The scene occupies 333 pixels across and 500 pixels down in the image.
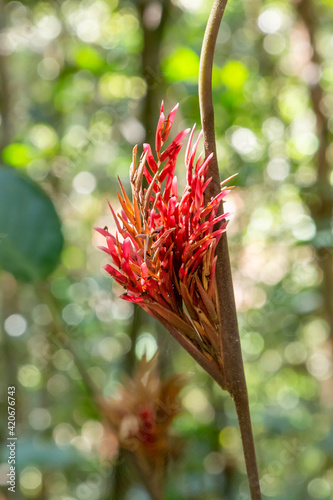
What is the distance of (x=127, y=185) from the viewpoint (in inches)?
37.9

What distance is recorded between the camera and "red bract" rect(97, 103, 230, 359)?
0.29 m

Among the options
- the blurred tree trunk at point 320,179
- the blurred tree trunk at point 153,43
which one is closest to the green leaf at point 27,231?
the blurred tree trunk at point 153,43

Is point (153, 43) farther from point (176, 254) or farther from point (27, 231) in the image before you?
point (176, 254)

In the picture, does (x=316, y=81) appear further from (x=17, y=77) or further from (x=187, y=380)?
(x=17, y=77)

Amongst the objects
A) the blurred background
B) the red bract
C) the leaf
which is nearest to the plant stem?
the red bract

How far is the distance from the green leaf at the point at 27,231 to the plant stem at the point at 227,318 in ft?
1.20

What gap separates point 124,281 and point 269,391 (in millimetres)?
2127

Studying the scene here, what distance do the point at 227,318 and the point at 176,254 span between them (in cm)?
5

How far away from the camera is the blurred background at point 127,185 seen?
2.30 ft

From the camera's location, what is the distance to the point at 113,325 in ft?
5.97

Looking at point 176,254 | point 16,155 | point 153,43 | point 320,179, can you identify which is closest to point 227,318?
point 176,254

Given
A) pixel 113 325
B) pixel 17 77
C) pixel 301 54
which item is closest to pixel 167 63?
pixel 301 54

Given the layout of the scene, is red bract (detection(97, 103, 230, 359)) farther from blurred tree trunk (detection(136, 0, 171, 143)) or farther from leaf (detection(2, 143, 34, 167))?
leaf (detection(2, 143, 34, 167))

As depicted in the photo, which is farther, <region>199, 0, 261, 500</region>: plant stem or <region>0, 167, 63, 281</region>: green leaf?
<region>0, 167, 63, 281</region>: green leaf
